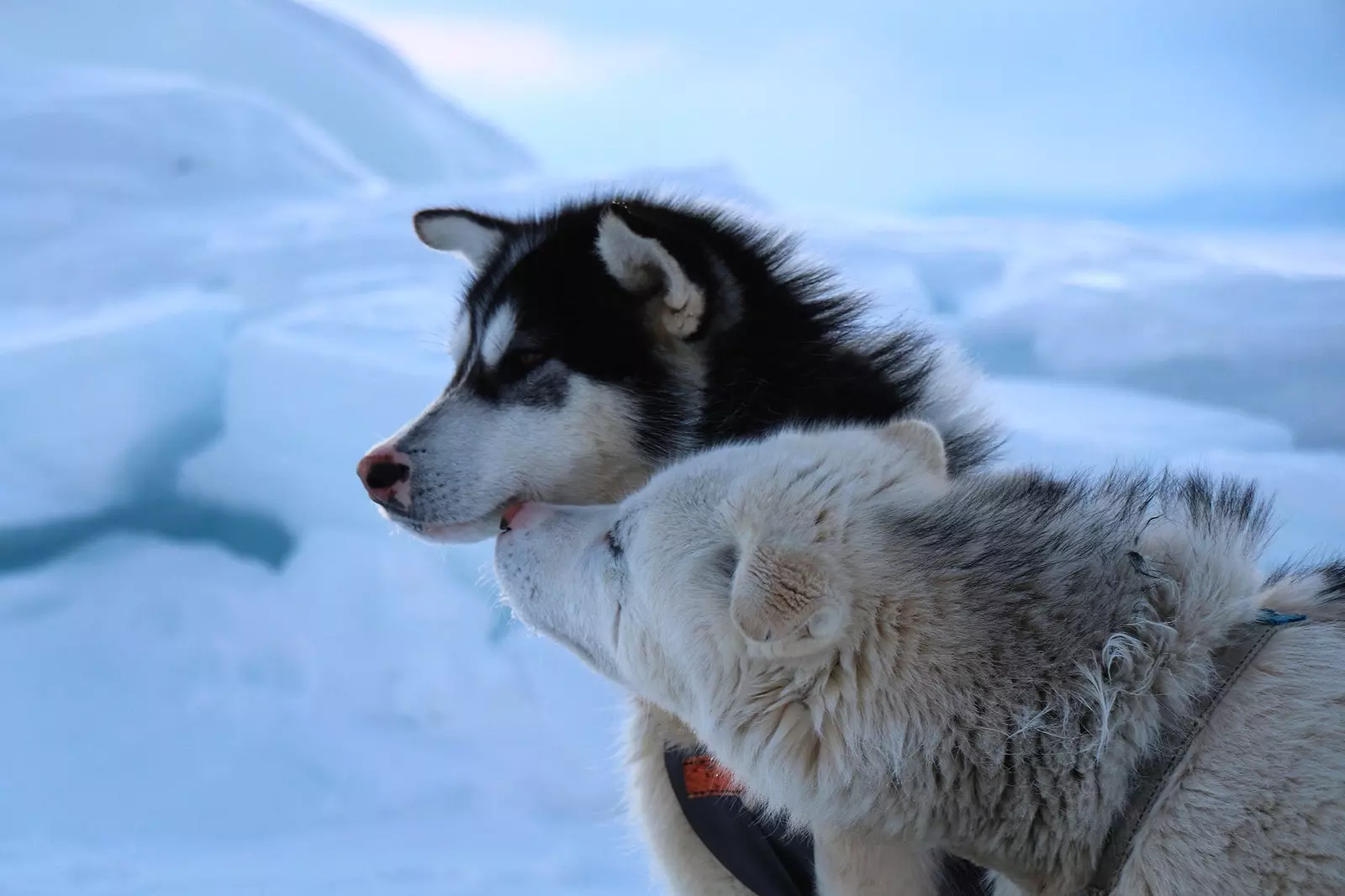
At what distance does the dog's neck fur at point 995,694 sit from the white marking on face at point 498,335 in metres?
1.00

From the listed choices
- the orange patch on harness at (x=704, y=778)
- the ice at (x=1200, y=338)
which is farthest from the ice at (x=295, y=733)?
the ice at (x=1200, y=338)

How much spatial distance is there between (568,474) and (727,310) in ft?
1.55

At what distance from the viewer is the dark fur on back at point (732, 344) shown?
7.11 feet

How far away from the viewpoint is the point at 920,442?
5.92 feet

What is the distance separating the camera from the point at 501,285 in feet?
7.75

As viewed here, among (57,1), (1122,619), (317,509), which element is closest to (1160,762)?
(1122,619)

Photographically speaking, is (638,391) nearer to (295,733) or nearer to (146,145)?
(295,733)

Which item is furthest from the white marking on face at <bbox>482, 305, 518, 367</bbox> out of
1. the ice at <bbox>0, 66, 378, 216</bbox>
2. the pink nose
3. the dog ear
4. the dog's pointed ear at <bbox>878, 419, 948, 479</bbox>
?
the ice at <bbox>0, 66, 378, 216</bbox>

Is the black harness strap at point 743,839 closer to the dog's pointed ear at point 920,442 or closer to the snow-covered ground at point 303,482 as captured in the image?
the dog's pointed ear at point 920,442

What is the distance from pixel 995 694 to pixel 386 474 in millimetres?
1268

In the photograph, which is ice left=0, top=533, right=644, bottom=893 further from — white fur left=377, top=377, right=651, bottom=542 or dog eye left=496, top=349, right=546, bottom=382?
dog eye left=496, top=349, right=546, bottom=382

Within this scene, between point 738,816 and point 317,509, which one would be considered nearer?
point 738,816

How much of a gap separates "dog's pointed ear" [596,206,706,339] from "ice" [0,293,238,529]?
3.12 meters

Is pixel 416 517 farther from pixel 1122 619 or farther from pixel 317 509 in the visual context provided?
pixel 317 509
